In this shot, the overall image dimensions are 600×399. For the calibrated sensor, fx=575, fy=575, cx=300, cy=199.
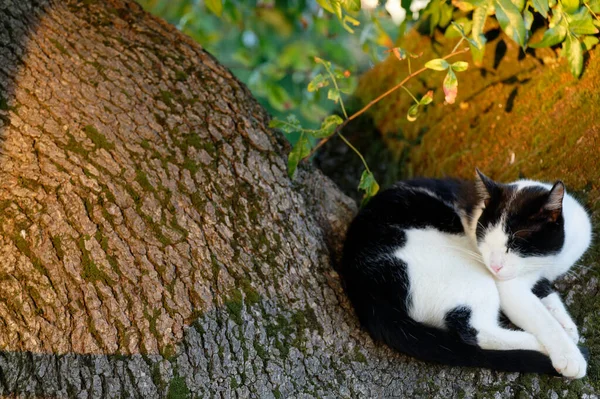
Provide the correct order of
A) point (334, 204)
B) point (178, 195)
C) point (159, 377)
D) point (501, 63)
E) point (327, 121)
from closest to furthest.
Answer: point (159, 377)
point (178, 195)
point (327, 121)
point (334, 204)
point (501, 63)

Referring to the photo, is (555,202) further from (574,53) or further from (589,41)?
(589,41)

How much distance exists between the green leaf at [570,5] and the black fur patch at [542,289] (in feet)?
3.28

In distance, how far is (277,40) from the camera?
4848mm

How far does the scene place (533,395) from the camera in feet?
5.92

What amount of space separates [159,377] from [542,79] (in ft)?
6.84

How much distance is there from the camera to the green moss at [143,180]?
1922 millimetres

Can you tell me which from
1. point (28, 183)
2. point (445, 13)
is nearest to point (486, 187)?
point (445, 13)

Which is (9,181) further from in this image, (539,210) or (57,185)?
(539,210)

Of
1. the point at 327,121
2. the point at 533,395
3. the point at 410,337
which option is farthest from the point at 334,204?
the point at 533,395

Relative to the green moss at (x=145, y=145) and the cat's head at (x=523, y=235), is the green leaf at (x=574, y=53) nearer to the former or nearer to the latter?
the cat's head at (x=523, y=235)

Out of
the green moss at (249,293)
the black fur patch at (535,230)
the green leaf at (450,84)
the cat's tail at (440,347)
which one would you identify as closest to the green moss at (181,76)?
the green moss at (249,293)

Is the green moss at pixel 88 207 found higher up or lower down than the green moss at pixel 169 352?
higher up

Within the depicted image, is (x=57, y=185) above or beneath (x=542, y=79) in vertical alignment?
beneath

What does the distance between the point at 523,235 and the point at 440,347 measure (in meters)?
0.54
